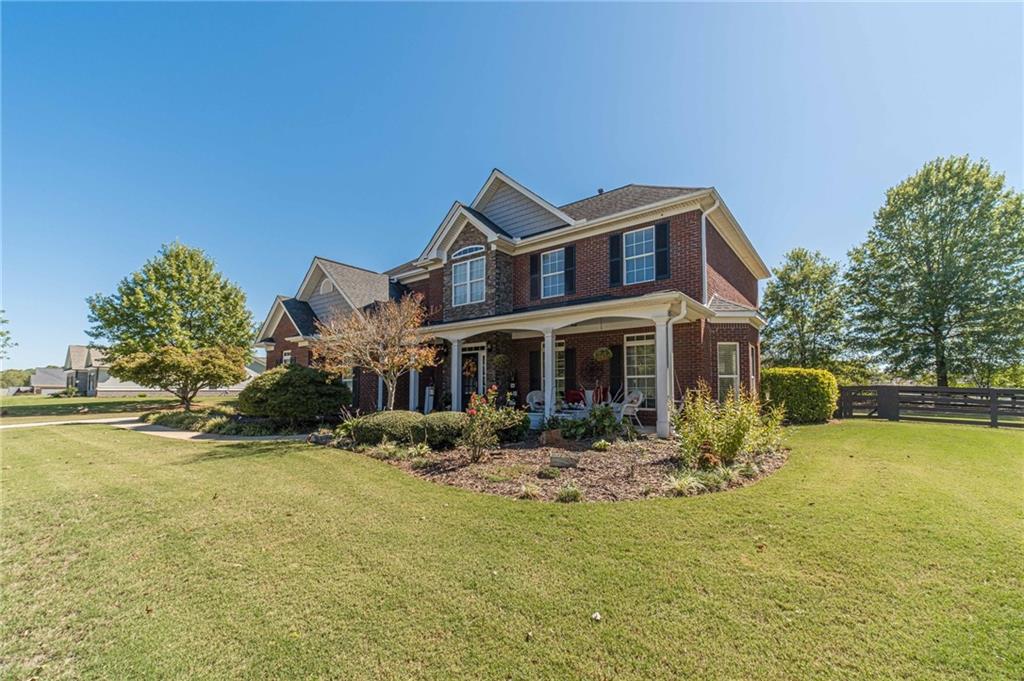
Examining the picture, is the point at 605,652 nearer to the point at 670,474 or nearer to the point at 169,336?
the point at 670,474

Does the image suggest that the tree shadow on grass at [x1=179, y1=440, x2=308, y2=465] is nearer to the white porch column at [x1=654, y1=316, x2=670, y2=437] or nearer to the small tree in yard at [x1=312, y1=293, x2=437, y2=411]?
the small tree in yard at [x1=312, y1=293, x2=437, y2=411]

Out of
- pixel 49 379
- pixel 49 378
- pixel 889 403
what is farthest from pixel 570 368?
→ pixel 49 378

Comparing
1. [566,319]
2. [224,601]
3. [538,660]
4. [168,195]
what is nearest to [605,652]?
[538,660]

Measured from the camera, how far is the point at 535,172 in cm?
1780

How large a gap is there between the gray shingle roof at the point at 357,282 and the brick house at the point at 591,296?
3242 millimetres

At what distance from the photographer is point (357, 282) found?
2047cm

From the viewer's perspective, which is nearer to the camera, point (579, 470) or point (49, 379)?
point (579, 470)

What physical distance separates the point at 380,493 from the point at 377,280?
17.3 m

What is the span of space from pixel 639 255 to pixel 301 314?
17.1 metres

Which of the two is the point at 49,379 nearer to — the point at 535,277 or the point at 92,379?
the point at 92,379

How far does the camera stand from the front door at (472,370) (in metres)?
14.9

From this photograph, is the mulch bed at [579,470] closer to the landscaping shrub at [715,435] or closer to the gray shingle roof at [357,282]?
the landscaping shrub at [715,435]

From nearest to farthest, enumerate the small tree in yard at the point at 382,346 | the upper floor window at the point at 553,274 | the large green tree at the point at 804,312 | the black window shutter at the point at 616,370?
the small tree in yard at the point at 382,346, the black window shutter at the point at 616,370, the upper floor window at the point at 553,274, the large green tree at the point at 804,312

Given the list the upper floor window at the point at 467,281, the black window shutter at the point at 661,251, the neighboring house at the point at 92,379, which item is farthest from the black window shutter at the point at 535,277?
the neighboring house at the point at 92,379
